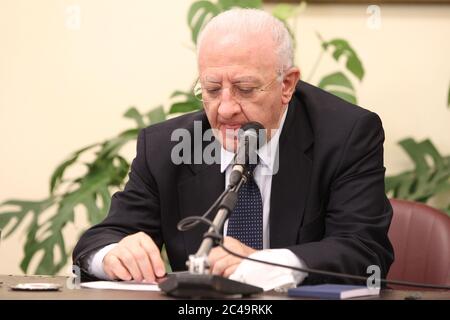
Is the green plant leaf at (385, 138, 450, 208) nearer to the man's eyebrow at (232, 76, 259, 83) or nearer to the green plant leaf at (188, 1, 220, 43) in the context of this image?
the green plant leaf at (188, 1, 220, 43)

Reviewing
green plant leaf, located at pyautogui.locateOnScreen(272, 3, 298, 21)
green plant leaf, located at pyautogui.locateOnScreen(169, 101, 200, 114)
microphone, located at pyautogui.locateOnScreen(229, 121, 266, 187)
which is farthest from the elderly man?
green plant leaf, located at pyautogui.locateOnScreen(272, 3, 298, 21)

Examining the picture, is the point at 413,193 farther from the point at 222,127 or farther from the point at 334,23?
the point at 222,127

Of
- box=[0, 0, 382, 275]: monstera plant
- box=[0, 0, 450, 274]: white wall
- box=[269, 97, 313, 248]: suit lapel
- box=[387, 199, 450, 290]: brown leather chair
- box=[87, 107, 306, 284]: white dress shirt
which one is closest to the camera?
box=[87, 107, 306, 284]: white dress shirt

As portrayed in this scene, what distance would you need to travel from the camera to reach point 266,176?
7.95 ft

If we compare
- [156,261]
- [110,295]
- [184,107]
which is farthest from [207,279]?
[184,107]

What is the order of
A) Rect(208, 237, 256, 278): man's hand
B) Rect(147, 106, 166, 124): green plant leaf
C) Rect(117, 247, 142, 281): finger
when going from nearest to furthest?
1. Rect(208, 237, 256, 278): man's hand
2. Rect(117, 247, 142, 281): finger
3. Rect(147, 106, 166, 124): green plant leaf

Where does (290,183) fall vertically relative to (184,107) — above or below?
below

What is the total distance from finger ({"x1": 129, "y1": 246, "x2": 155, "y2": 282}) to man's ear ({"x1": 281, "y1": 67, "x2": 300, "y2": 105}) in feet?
2.07

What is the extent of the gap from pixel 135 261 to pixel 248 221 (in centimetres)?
38

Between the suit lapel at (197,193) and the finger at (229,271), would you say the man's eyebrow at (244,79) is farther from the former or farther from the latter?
the finger at (229,271)

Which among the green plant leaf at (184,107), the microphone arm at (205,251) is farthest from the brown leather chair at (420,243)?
the green plant leaf at (184,107)

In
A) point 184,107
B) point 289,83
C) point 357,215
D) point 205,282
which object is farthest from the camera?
point 184,107

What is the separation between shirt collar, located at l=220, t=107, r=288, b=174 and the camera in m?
2.42

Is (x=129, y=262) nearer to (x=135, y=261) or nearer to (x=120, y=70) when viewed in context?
(x=135, y=261)
